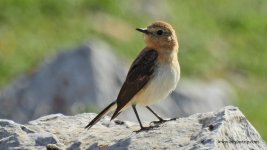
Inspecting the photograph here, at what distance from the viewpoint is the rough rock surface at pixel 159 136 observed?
32.4ft

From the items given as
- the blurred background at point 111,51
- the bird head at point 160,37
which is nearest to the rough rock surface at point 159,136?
the bird head at point 160,37

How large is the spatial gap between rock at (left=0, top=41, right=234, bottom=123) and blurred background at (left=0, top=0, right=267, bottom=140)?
0.02 m

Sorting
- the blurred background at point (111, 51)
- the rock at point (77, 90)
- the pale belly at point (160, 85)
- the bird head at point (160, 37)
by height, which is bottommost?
the pale belly at point (160, 85)

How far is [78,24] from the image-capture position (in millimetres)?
21781

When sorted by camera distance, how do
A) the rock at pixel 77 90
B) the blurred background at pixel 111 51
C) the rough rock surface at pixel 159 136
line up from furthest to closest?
the blurred background at pixel 111 51 < the rock at pixel 77 90 < the rough rock surface at pixel 159 136

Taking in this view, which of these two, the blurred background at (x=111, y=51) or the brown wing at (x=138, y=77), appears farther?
the blurred background at (x=111, y=51)

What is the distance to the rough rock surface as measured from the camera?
9.89 meters

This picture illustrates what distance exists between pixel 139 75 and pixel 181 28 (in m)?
11.4

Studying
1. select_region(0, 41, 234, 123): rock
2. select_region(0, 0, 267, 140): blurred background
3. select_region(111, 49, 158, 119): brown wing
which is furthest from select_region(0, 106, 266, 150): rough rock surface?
select_region(0, 0, 267, 140): blurred background

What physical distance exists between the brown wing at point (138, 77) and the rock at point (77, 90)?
11.7 feet

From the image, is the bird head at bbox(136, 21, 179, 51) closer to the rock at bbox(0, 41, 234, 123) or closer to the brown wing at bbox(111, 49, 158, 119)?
the brown wing at bbox(111, 49, 158, 119)

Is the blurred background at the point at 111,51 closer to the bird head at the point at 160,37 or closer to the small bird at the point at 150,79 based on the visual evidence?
the bird head at the point at 160,37

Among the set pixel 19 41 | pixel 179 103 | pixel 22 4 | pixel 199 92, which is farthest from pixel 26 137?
pixel 22 4

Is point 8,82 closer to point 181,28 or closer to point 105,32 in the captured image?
point 105,32
